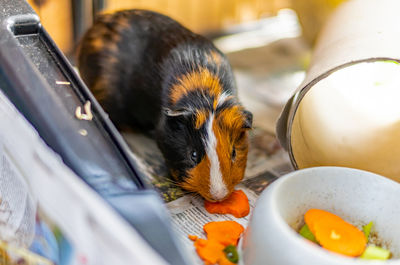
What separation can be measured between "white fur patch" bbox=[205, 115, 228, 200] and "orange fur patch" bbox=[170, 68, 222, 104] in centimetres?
14

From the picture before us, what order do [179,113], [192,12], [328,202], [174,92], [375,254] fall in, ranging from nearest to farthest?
[375,254]
[328,202]
[179,113]
[174,92]
[192,12]

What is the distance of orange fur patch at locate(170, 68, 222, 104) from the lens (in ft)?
3.60

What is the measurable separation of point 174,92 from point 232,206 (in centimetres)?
32

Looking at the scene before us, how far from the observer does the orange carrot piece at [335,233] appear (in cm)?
80

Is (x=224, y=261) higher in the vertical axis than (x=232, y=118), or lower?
lower

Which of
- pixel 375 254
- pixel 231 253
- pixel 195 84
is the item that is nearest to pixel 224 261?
pixel 231 253

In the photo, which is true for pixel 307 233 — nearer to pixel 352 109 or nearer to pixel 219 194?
pixel 219 194

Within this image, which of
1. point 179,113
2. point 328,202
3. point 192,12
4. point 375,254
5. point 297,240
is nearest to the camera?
point 297,240

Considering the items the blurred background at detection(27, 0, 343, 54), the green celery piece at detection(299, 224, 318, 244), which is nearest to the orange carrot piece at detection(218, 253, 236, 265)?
the green celery piece at detection(299, 224, 318, 244)

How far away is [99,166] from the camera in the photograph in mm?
729

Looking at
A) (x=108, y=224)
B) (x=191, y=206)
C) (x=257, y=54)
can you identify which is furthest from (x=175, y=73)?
(x=257, y=54)

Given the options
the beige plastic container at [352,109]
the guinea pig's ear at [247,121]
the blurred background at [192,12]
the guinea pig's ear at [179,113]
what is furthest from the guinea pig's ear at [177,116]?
the blurred background at [192,12]

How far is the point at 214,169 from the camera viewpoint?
38.5 inches

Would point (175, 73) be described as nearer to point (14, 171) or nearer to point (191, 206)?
point (191, 206)
